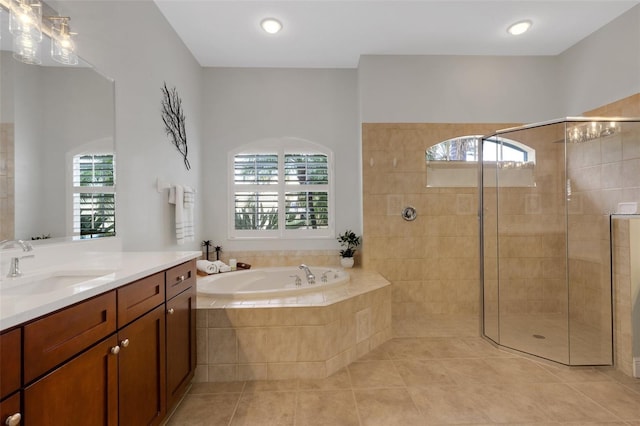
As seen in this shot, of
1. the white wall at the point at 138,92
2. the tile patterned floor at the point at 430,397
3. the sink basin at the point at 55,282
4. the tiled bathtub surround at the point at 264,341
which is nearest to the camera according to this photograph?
the sink basin at the point at 55,282

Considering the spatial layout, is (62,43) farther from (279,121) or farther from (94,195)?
(279,121)

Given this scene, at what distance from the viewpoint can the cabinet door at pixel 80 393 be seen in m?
0.84

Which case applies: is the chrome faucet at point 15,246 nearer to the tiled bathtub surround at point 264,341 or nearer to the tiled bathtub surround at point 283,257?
the tiled bathtub surround at point 264,341

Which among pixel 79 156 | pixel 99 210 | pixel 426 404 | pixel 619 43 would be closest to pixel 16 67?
pixel 79 156

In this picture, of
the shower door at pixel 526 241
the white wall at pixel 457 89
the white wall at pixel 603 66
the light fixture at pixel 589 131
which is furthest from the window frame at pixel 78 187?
the white wall at pixel 603 66

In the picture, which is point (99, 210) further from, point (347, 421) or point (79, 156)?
point (347, 421)

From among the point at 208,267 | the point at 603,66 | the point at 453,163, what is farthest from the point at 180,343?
the point at 603,66

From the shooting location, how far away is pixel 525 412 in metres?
1.75

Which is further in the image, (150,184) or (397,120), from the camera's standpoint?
(397,120)

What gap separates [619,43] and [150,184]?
4278 mm

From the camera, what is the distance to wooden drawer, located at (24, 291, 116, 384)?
2.72ft

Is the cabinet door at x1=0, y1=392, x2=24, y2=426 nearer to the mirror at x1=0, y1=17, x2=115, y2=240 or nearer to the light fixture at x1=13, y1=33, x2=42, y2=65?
the mirror at x1=0, y1=17, x2=115, y2=240

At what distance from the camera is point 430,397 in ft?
6.23

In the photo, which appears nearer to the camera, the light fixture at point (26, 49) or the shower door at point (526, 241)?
the light fixture at point (26, 49)
